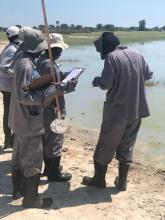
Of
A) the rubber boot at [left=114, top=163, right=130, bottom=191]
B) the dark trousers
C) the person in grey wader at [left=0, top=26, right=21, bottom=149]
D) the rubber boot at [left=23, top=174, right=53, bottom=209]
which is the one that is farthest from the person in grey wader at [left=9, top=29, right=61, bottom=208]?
the dark trousers

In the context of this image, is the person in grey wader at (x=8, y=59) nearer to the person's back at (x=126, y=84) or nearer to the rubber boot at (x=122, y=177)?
the person's back at (x=126, y=84)

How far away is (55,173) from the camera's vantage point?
627 cm

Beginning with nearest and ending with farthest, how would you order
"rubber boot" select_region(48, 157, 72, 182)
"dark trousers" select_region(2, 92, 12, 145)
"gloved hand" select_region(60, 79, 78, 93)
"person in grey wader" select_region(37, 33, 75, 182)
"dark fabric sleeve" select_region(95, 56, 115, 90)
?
"gloved hand" select_region(60, 79, 78, 93) < "dark fabric sleeve" select_region(95, 56, 115, 90) < "person in grey wader" select_region(37, 33, 75, 182) < "rubber boot" select_region(48, 157, 72, 182) < "dark trousers" select_region(2, 92, 12, 145)

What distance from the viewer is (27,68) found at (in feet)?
15.9

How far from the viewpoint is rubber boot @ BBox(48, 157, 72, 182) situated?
6.15 meters

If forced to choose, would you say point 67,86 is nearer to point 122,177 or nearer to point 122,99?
point 122,99

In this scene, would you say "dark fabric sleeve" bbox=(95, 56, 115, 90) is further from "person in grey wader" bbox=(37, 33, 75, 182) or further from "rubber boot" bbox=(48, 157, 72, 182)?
"rubber boot" bbox=(48, 157, 72, 182)

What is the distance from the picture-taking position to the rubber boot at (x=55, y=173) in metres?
6.15

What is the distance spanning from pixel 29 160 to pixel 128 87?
150cm

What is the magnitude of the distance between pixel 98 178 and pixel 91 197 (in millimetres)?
305

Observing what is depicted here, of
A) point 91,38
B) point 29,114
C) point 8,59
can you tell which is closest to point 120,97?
point 29,114

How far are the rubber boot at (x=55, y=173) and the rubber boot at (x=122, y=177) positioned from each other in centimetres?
74

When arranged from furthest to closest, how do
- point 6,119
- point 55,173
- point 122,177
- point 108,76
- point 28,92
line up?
point 6,119 → point 55,173 → point 122,177 → point 108,76 → point 28,92

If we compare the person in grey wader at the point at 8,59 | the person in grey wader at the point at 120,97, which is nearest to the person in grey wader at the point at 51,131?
the person in grey wader at the point at 120,97
